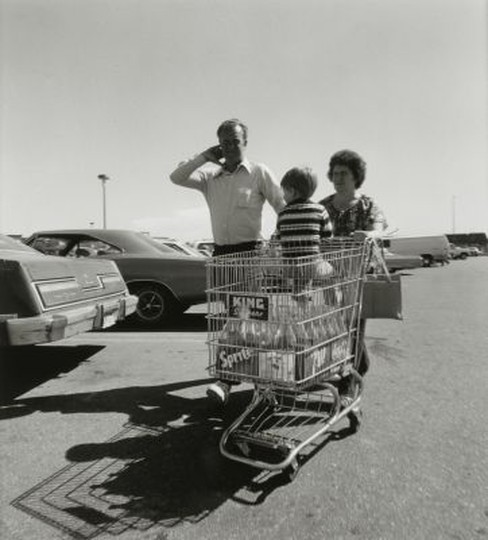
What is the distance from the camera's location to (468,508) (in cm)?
250

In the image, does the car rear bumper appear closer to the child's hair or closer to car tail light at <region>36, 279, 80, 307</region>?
car tail light at <region>36, 279, 80, 307</region>

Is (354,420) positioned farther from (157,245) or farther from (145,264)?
(157,245)

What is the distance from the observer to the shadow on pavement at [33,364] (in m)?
4.61

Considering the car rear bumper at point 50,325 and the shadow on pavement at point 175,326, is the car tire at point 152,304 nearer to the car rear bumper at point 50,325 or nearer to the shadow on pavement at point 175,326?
the shadow on pavement at point 175,326

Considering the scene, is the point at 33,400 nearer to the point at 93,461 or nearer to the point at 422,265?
the point at 93,461

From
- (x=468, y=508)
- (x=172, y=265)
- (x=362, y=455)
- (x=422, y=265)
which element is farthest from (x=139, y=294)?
(x=422, y=265)

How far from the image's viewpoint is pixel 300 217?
3.35 meters

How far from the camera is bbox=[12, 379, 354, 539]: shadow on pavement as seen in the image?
246 cm

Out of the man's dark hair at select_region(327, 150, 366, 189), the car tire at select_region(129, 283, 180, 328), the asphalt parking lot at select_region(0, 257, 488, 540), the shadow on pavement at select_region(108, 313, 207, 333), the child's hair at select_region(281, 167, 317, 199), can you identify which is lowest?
the asphalt parking lot at select_region(0, 257, 488, 540)

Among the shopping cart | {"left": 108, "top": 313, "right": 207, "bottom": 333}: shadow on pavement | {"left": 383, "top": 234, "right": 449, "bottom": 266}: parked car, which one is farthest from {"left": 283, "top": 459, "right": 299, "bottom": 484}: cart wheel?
{"left": 383, "top": 234, "right": 449, "bottom": 266}: parked car

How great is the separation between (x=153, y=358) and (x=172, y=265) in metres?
2.17

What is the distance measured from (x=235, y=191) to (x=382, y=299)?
4.58 feet

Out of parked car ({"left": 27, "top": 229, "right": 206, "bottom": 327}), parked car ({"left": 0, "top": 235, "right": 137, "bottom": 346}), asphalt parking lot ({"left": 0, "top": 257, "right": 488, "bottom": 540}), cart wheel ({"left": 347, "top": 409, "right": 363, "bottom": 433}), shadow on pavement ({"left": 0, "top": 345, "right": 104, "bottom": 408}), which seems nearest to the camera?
asphalt parking lot ({"left": 0, "top": 257, "right": 488, "bottom": 540})

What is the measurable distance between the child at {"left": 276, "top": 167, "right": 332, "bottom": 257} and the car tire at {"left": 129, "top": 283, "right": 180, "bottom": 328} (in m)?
4.50
